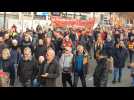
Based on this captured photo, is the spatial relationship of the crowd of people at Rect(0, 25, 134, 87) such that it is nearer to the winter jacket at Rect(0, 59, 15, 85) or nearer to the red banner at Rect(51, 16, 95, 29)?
the winter jacket at Rect(0, 59, 15, 85)

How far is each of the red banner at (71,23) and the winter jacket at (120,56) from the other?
82cm

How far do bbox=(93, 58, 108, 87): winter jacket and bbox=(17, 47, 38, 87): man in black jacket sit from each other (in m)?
1.35

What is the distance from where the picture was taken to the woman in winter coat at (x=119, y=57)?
8.20m

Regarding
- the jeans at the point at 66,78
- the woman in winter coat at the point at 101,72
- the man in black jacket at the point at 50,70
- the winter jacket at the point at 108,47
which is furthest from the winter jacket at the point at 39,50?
the winter jacket at the point at 108,47

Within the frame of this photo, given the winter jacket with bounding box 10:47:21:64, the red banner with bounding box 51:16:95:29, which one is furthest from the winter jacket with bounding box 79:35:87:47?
the winter jacket with bounding box 10:47:21:64

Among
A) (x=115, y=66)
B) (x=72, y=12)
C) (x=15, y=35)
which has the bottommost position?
(x=115, y=66)

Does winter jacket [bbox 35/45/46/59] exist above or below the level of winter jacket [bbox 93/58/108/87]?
above

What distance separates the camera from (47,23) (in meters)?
8.13

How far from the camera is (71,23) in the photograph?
27.0ft

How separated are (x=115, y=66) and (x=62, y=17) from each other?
1615mm

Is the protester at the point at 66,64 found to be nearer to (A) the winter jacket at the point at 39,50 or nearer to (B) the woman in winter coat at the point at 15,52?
(A) the winter jacket at the point at 39,50

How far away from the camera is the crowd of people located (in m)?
8.15
